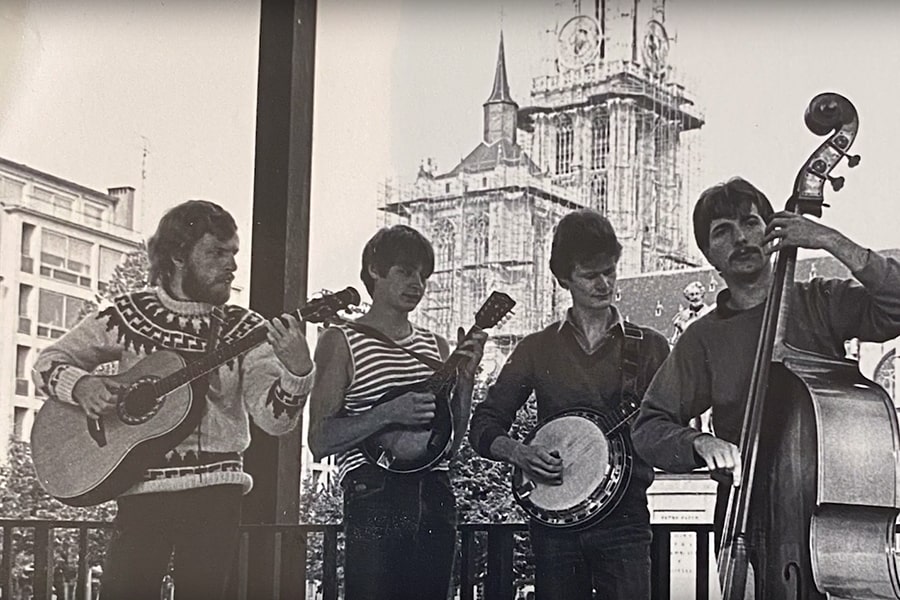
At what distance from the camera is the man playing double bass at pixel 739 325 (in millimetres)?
5098

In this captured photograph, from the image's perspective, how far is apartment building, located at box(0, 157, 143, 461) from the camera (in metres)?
5.30

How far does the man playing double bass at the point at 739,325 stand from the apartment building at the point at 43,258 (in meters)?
1.70

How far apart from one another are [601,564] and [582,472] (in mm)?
275

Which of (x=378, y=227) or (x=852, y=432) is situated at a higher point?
(x=378, y=227)

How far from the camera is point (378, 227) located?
5383mm

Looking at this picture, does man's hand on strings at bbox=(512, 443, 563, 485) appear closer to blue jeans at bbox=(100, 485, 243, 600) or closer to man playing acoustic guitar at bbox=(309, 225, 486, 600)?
man playing acoustic guitar at bbox=(309, 225, 486, 600)

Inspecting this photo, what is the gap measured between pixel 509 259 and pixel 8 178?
1563 mm

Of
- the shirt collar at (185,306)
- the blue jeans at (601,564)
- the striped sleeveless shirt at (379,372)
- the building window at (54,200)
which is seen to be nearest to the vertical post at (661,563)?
the blue jeans at (601,564)

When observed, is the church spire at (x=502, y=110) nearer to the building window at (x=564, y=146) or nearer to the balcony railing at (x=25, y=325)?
the building window at (x=564, y=146)

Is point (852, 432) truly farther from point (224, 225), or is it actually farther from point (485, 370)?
point (224, 225)

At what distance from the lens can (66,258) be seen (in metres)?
5.38

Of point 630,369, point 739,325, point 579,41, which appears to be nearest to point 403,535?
point 630,369

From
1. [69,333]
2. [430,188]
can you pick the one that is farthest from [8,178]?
[430,188]

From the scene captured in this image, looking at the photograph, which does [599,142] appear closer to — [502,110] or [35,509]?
[502,110]
